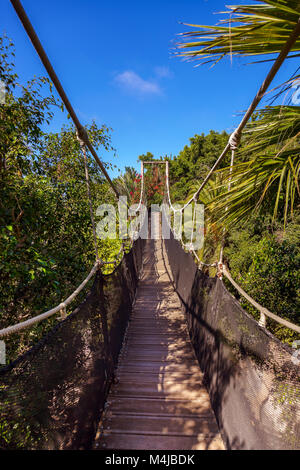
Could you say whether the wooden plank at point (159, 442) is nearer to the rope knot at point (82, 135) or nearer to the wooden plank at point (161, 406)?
the wooden plank at point (161, 406)

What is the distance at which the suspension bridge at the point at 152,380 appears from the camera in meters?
0.65

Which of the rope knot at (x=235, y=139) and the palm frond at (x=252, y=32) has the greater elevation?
the palm frond at (x=252, y=32)

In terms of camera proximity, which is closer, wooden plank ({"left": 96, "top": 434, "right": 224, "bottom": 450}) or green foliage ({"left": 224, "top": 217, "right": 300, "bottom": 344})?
wooden plank ({"left": 96, "top": 434, "right": 224, "bottom": 450})

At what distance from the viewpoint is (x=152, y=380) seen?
165cm

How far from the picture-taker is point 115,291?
180cm

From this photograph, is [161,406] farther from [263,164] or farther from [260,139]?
[260,139]

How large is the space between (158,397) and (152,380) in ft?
0.54

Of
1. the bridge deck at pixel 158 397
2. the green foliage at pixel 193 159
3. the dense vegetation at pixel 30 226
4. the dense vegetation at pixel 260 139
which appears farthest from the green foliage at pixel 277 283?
the green foliage at pixel 193 159

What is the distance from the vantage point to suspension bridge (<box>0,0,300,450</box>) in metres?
0.65

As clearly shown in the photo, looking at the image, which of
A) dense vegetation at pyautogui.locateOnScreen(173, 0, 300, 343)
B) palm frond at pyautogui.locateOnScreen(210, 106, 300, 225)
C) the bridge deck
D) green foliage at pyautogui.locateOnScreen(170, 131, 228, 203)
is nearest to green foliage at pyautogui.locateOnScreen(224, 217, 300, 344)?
the bridge deck

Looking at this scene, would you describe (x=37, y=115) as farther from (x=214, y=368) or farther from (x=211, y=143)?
(x=211, y=143)

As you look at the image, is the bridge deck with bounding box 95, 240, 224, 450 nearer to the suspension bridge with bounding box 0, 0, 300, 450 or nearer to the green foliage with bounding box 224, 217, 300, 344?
the suspension bridge with bounding box 0, 0, 300, 450

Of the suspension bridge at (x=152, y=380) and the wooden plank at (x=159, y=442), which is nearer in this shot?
the suspension bridge at (x=152, y=380)

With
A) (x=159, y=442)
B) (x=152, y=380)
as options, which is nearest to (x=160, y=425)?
(x=159, y=442)
